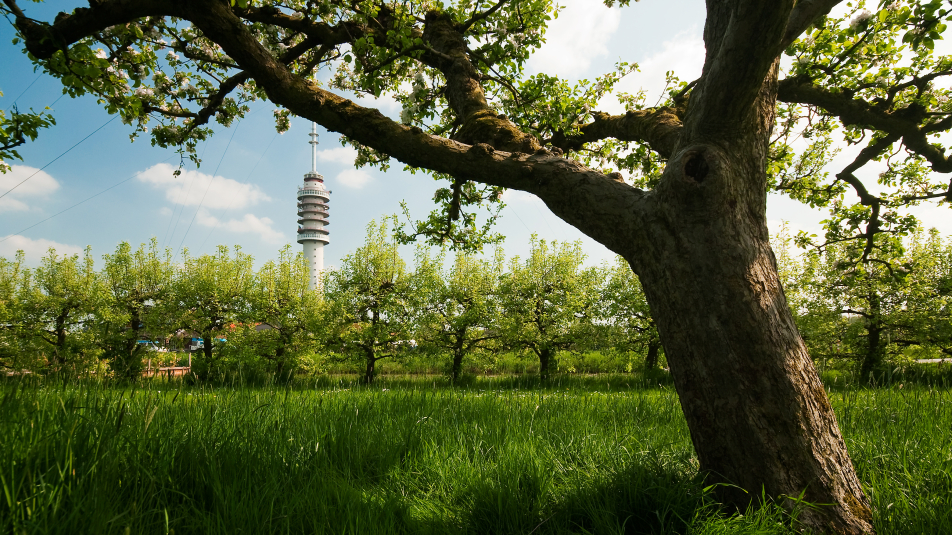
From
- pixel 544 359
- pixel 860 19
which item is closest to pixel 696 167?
pixel 860 19

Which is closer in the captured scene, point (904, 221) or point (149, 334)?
point (904, 221)

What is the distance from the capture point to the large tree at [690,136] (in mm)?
2330

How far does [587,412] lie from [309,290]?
18.2 m

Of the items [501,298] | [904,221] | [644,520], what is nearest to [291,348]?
[501,298]

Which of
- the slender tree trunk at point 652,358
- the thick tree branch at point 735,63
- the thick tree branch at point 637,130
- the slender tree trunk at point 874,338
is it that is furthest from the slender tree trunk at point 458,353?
the thick tree branch at point 735,63

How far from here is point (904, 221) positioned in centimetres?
732

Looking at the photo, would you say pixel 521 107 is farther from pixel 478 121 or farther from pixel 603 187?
pixel 603 187

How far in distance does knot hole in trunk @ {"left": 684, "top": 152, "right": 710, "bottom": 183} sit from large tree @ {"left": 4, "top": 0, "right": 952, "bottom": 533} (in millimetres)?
15

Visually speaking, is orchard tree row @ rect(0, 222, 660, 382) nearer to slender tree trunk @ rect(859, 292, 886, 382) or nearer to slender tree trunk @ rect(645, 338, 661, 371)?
slender tree trunk @ rect(645, 338, 661, 371)

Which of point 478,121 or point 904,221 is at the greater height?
point 478,121

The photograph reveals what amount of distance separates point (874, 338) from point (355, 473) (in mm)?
17587

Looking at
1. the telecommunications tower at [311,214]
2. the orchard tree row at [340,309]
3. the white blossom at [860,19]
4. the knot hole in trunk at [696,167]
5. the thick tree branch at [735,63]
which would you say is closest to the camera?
the thick tree branch at [735,63]

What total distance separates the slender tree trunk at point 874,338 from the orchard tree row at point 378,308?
0.23 feet

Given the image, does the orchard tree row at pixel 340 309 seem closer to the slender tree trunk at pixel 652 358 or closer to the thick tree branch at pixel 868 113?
the slender tree trunk at pixel 652 358
